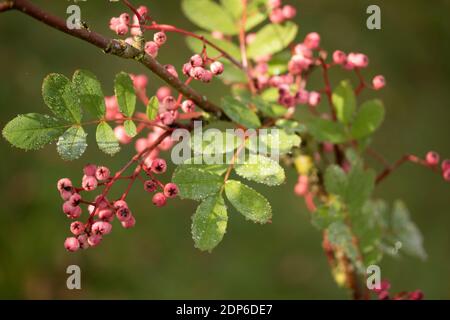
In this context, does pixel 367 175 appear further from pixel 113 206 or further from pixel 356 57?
pixel 113 206

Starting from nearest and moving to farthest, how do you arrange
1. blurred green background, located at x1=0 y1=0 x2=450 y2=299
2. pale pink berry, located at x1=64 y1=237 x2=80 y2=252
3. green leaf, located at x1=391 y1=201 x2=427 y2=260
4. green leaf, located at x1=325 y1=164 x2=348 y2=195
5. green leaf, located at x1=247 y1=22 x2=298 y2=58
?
pale pink berry, located at x1=64 y1=237 x2=80 y2=252, green leaf, located at x1=325 y1=164 x2=348 y2=195, green leaf, located at x1=247 y1=22 x2=298 y2=58, green leaf, located at x1=391 y1=201 x2=427 y2=260, blurred green background, located at x1=0 y1=0 x2=450 y2=299

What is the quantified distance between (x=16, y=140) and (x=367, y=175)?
558 millimetres

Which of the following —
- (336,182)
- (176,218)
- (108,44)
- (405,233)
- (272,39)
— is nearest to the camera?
(108,44)

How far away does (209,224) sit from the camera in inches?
30.6

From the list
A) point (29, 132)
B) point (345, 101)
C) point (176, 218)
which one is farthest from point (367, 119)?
point (176, 218)

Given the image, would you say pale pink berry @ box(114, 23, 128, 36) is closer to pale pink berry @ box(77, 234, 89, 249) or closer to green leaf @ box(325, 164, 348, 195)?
pale pink berry @ box(77, 234, 89, 249)

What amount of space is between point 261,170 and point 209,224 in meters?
0.10

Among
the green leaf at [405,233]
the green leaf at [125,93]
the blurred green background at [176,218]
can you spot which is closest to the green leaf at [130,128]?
the green leaf at [125,93]

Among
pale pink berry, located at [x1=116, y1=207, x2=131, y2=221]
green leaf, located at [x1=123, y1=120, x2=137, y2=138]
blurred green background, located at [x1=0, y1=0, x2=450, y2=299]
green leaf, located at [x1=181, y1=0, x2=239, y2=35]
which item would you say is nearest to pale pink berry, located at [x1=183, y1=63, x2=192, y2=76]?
green leaf, located at [x1=123, y1=120, x2=137, y2=138]

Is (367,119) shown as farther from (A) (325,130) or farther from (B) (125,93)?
(B) (125,93)

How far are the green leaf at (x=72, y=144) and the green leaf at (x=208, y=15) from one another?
41 cm

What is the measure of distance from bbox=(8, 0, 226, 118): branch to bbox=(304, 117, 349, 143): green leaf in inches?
8.2

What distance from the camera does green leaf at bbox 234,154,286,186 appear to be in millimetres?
779
